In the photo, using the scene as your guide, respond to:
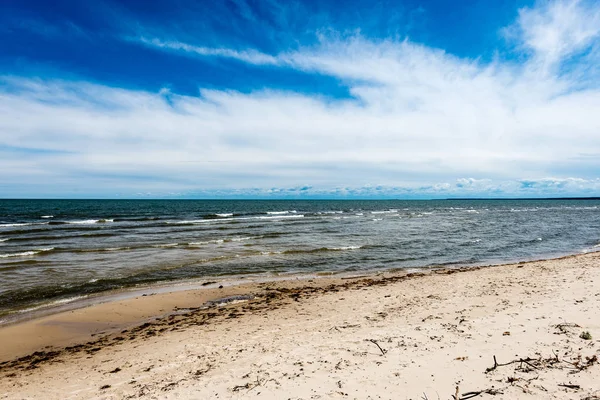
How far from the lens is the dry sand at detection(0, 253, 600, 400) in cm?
536

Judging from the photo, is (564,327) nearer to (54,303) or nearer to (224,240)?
(54,303)

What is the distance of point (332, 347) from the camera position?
23.1ft

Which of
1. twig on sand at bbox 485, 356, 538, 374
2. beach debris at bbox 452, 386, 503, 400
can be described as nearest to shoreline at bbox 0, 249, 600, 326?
twig on sand at bbox 485, 356, 538, 374

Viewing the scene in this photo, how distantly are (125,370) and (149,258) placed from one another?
14.3 meters

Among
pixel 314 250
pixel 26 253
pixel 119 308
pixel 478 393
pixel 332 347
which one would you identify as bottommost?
pixel 314 250

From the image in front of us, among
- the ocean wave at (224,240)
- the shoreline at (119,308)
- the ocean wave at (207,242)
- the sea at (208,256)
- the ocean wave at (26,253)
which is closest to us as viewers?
the shoreline at (119,308)

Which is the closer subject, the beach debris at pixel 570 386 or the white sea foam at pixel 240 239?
the beach debris at pixel 570 386

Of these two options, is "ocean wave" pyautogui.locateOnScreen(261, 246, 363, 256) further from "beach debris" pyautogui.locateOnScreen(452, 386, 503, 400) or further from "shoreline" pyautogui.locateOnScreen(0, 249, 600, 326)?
"beach debris" pyautogui.locateOnScreen(452, 386, 503, 400)

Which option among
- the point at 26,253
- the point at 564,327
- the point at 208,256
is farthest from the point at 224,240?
the point at 564,327

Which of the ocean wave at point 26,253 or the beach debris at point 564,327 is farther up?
the beach debris at point 564,327

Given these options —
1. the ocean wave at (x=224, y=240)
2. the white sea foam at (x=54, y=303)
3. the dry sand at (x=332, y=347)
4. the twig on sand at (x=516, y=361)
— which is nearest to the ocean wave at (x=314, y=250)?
the ocean wave at (x=224, y=240)

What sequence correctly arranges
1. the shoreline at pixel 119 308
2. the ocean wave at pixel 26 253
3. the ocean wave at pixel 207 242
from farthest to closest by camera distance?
the ocean wave at pixel 207 242 → the ocean wave at pixel 26 253 → the shoreline at pixel 119 308

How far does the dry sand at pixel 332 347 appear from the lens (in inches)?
211

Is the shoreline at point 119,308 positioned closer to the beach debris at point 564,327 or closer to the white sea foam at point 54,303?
the white sea foam at point 54,303
